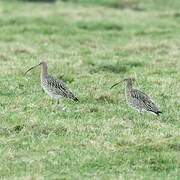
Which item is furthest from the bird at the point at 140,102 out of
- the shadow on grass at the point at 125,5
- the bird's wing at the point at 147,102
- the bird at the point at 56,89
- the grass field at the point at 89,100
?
the shadow on grass at the point at 125,5

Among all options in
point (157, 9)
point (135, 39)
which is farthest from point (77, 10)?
point (135, 39)

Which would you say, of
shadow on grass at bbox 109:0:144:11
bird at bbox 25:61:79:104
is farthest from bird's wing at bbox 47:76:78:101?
shadow on grass at bbox 109:0:144:11

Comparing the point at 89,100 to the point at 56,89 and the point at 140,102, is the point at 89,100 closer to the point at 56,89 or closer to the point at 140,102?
the point at 56,89

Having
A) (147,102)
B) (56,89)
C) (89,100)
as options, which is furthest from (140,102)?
(89,100)

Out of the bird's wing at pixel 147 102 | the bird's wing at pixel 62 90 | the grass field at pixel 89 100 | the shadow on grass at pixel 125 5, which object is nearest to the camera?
the grass field at pixel 89 100

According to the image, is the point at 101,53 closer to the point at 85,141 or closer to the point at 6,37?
the point at 6,37

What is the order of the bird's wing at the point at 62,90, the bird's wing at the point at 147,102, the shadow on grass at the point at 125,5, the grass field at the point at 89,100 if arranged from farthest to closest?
1. the shadow on grass at the point at 125,5
2. the bird's wing at the point at 62,90
3. the bird's wing at the point at 147,102
4. the grass field at the point at 89,100

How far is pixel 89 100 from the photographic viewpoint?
48.5 feet

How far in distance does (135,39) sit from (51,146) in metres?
13.8

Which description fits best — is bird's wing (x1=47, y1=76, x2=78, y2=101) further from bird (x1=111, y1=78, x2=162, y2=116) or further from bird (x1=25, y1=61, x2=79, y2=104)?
bird (x1=111, y1=78, x2=162, y2=116)

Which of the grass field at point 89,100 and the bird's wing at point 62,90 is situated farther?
the bird's wing at point 62,90

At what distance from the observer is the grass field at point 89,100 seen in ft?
34.8

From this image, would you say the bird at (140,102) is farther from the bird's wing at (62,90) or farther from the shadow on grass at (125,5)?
the shadow on grass at (125,5)

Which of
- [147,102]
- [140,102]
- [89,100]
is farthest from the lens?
[89,100]
